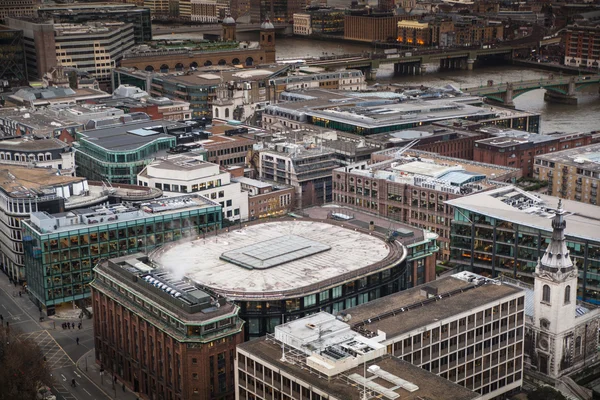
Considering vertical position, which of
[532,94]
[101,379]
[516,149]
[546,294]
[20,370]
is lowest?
[101,379]

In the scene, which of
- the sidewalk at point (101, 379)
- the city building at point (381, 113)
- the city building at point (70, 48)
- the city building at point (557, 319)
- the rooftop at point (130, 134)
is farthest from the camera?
the city building at point (70, 48)

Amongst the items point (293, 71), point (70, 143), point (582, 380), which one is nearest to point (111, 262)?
point (582, 380)

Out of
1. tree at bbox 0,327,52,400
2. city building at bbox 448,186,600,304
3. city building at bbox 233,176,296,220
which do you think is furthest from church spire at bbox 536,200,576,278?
city building at bbox 233,176,296,220

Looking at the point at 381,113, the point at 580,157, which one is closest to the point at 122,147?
the point at 381,113

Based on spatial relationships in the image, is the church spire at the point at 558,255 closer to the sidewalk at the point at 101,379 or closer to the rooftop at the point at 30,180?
the sidewalk at the point at 101,379

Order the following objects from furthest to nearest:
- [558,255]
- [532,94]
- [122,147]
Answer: [532,94] < [122,147] < [558,255]

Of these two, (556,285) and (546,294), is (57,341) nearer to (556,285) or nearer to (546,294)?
(546,294)

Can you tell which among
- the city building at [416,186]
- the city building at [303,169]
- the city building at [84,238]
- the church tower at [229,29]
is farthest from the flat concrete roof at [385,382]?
the church tower at [229,29]
